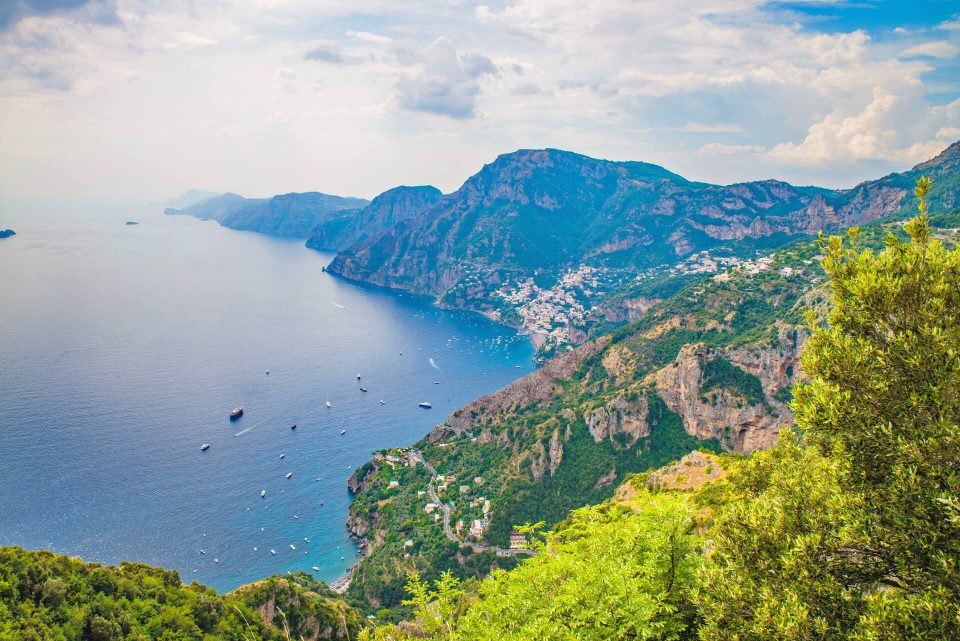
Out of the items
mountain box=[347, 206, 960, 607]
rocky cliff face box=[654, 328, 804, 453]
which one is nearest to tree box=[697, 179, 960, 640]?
mountain box=[347, 206, 960, 607]

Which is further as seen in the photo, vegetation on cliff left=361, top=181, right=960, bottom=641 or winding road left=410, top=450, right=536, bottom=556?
winding road left=410, top=450, right=536, bottom=556

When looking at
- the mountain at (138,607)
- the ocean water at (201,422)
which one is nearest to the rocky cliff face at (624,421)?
the ocean water at (201,422)

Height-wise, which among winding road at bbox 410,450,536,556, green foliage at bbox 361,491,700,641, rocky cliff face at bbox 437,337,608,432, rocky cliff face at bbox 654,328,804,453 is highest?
green foliage at bbox 361,491,700,641

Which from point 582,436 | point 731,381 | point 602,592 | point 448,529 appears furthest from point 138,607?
point 731,381

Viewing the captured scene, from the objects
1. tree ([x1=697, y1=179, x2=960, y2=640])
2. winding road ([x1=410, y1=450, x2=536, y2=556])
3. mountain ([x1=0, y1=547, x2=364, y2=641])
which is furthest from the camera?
winding road ([x1=410, y1=450, x2=536, y2=556])

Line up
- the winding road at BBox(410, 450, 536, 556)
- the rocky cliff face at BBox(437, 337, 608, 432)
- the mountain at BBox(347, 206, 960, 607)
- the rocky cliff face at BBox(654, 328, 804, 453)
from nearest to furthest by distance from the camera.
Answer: the winding road at BBox(410, 450, 536, 556) → the mountain at BBox(347, 206, 960, 607) → the rocky cliff face at BBox(654, 328, 804, 453) → the rocky cliff face at BBox(437, 337, 608, 432)

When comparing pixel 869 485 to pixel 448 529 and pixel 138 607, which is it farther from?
pixel 448 529

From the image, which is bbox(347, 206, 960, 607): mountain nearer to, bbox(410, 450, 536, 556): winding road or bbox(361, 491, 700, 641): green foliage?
bbox(410, 450, 536, 556): winding road

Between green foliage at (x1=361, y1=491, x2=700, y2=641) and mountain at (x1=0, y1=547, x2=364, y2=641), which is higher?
green foliage at (x1=361, y1=491, x2=700, y2=641)
